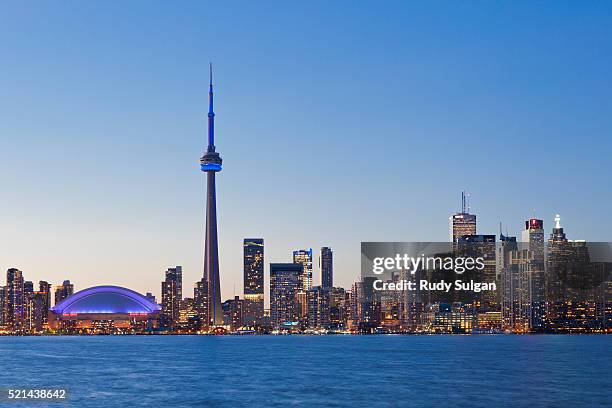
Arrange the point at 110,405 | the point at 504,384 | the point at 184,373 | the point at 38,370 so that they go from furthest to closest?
1. the point at 38,370
2. the point at 184,373
3. the point at 504,384
4. the point at 110,405

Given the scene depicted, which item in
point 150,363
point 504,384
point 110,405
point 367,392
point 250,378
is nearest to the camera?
point 110,405

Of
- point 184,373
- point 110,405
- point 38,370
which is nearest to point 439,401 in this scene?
point 110,405

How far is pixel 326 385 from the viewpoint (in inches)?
3871

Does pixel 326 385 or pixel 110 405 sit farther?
pixel 326 385

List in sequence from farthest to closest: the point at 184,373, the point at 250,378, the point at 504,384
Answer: the point at 184,373, the point at 250,378, the point at 504,384

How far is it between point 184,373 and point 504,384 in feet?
143

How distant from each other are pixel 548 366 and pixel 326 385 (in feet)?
145

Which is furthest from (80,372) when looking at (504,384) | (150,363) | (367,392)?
(504,384)

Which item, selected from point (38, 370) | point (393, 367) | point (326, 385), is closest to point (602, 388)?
point (326, 385)

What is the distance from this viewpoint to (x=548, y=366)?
12838 centimetres

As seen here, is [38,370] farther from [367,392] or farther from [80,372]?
[367,392]

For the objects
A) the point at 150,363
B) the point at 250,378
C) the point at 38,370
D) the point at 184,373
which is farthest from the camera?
the point at 150,363

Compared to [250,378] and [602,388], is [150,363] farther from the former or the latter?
[602,388]

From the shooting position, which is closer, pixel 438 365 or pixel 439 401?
pixel 439 401
